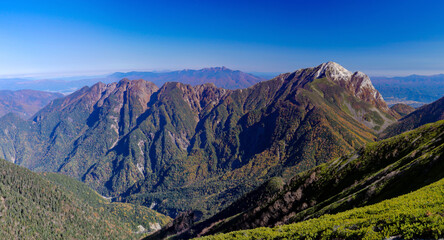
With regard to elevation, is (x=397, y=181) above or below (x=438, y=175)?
below

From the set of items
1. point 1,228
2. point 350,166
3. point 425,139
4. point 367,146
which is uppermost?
point 425,139

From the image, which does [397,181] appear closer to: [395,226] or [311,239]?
[311,239]

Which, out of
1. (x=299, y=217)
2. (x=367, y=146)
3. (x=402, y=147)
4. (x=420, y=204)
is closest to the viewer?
(x=420, y=204)

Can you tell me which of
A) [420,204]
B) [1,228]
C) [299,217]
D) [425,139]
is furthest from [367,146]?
[1,228]

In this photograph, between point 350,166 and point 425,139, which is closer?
point 425,139

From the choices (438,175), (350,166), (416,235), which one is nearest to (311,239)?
(416,235)

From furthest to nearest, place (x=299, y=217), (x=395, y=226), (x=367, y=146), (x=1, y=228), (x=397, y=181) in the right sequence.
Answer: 1. (x=1, y=228)
2. (x=367, y=146)
3. (x=299, y=217)
4. (x=397, y=181)
5. (x=395, y=226)
